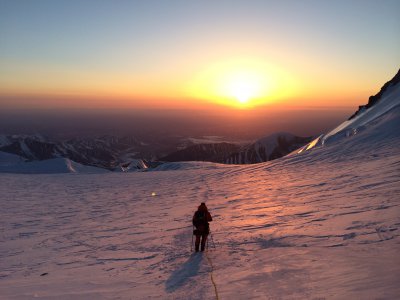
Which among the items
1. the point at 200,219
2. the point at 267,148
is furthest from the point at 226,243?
the point at 267,148

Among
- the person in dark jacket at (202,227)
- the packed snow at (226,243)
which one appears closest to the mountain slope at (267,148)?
the packed snow at (226,243)

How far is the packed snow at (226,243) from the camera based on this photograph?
Result: 25.1 ft

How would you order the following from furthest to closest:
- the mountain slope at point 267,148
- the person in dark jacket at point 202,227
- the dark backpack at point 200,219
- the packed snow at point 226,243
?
the mountain slope at point 267,148, the dark backpack at point 200,219, the person in dark jacket at point 202,227, the packed snow at point 226,243

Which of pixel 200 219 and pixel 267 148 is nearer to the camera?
pixel 200 219

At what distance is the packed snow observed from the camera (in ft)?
25.1

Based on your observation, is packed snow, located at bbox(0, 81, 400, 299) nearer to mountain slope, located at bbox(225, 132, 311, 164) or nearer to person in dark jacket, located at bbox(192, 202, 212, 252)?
person in dark jacket, located at bbox(192, 202, 212, 252)

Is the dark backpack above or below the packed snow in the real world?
above

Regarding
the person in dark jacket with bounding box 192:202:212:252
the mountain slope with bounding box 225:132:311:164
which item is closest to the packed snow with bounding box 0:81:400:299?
the person in dark jacket with bounding box 192:202:212:252

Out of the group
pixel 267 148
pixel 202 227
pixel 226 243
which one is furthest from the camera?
pixel 267 148

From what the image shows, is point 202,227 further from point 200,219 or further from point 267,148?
point 267,148

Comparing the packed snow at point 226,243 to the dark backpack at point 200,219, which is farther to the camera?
the dark backpack at point 200,219

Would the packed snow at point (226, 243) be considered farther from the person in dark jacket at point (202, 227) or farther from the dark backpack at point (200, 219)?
the dark backpack at point (200, 219)

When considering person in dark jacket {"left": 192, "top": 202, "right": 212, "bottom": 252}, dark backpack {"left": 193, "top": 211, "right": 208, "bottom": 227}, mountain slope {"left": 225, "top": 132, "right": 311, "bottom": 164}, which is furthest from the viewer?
mountain slope {"left": 225, "top": 132, "right": 311, "bottom": 164}

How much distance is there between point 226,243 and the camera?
11.4 m
